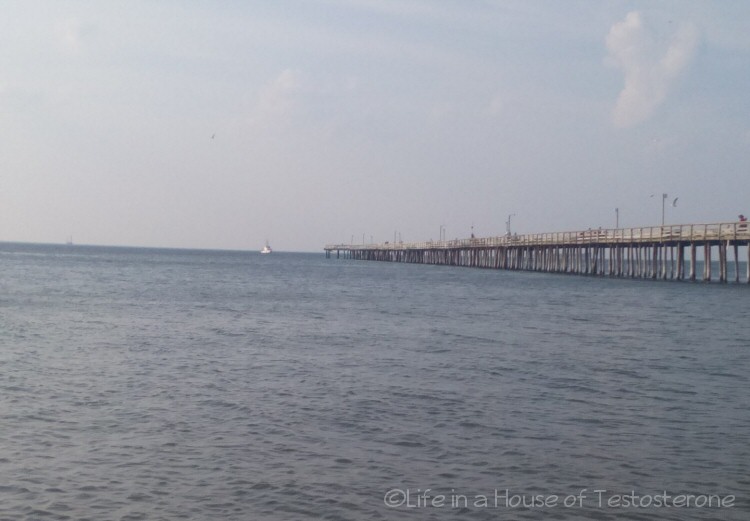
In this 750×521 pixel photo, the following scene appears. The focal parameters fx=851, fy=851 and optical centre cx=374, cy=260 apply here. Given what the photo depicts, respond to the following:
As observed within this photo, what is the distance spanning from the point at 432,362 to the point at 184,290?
3104 cm

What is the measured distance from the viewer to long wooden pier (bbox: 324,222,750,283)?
46.5m

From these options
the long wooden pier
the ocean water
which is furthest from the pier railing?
the ocean water

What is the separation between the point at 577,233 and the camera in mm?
63688

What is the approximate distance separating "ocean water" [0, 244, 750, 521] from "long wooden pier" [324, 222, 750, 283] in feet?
70.9

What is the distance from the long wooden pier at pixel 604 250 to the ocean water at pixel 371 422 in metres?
21.6

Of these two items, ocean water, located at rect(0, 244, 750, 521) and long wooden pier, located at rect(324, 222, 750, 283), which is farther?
long wooden pier, located at rect(324, 222, 750, 283)

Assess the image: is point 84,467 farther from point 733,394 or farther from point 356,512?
point 733,394

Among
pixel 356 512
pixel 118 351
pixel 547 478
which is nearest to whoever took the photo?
pixel 356 512

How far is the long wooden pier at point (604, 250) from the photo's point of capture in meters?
46.5

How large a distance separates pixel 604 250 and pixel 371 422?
53.7 metres

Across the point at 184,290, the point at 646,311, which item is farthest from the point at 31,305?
the point at 646,311

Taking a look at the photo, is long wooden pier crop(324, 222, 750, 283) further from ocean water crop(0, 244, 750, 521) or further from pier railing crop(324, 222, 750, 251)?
ocean water crop(0, 244, 750, 521)

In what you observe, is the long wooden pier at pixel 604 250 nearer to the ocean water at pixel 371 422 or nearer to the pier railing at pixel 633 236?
the pier railing at pixel 633 236

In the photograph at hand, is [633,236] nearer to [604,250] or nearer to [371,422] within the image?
[604,250]
